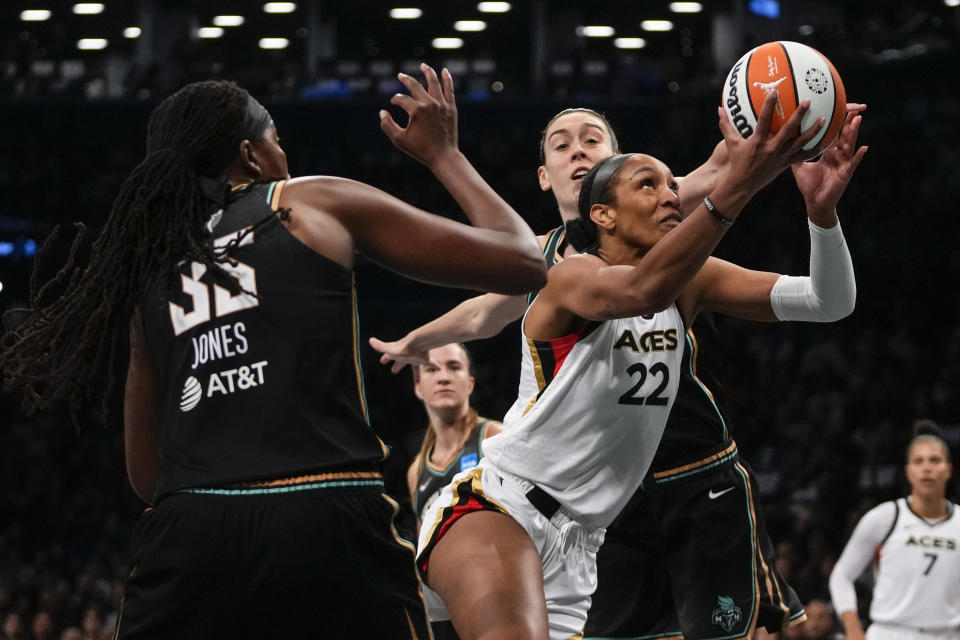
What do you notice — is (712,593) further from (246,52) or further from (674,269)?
(246,52)

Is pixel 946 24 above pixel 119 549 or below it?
above

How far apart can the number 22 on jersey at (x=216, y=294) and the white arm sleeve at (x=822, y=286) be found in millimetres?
2039

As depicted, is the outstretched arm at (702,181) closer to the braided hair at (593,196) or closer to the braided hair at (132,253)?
the braided hair at (593,196)

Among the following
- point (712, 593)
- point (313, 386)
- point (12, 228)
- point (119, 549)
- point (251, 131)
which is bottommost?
point (119, 549)

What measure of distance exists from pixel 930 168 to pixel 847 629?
36.1 feet

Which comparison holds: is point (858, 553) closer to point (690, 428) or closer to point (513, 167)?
point (690, 428)

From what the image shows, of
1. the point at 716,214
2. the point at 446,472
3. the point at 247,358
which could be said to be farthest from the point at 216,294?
the point at 446,472

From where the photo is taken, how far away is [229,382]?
2.47m

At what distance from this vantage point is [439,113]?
2734 millimetres

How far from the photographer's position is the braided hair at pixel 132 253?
8.48ft

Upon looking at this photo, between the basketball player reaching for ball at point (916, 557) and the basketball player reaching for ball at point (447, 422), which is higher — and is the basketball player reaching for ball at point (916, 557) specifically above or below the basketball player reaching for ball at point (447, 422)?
below

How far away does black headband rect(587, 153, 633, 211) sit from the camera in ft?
13.1

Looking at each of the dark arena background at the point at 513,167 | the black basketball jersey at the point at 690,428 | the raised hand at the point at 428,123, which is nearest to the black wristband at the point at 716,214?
the raised hand at the point at 428,123

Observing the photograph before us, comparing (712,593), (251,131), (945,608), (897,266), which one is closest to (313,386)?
(251,131)
